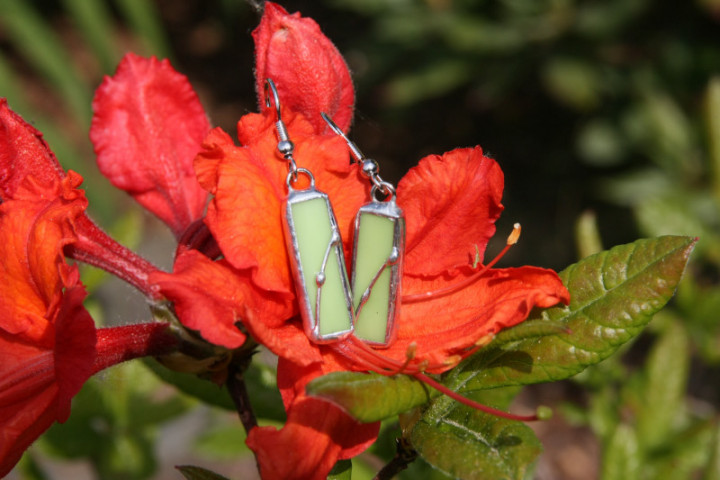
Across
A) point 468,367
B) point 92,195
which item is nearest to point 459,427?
point 468,367

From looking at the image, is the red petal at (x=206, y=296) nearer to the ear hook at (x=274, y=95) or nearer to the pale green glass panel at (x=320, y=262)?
the pale green glass panel at (x=320, y=262)

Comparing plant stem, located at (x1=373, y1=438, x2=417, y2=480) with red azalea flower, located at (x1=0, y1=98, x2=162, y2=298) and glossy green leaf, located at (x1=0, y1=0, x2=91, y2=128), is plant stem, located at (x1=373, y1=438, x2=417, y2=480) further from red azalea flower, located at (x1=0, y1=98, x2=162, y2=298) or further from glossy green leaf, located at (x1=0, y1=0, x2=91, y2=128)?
glossy green leaf, located at (x1=0, y1=0, x2=91, y2=128)

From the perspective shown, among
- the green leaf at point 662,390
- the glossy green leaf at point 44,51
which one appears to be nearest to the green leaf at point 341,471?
the green leaf at point 662,390

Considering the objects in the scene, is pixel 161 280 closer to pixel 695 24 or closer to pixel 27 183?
pixel 27 183

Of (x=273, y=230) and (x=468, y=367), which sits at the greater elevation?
(x=273, y=230)

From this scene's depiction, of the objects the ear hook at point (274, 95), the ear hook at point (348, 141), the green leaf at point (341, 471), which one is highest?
the ear hook at point (274, 95)

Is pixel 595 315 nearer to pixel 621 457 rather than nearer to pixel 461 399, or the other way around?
pixel 461 399
